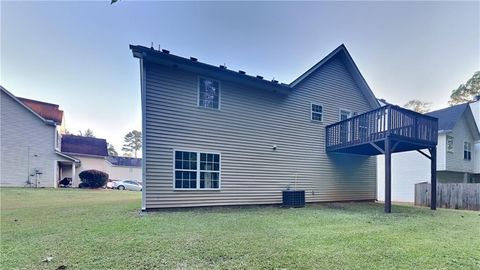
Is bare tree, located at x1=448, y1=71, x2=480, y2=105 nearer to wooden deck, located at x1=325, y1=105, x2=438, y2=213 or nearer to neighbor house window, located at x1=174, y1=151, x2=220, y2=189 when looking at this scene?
wooden deck, located at x1=325, y1=105, x2=438, y2=213

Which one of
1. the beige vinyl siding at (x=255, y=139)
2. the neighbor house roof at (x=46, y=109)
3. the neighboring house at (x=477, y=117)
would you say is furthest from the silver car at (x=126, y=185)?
the neighboring house at (x=477, y=117)

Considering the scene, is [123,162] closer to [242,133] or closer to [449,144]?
[242,133]

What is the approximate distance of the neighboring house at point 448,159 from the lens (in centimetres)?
1752

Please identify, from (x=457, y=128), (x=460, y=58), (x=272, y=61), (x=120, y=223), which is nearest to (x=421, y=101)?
(x=457, y=128)

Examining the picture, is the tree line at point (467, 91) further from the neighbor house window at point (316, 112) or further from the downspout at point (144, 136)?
the downspout at point (144, 136)

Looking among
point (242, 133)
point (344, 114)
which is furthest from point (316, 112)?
point (242, 133)

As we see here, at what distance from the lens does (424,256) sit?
4012mm

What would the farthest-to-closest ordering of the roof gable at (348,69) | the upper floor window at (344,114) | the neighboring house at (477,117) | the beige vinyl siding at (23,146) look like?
the neighboring house at (477,117) → the beige vinyl siding at (23,146) → the upper floor window at (344,114) → the roof gable at (348,69)

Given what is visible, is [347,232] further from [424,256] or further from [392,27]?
[392,27]

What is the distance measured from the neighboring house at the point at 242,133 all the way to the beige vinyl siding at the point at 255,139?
0.11 ft

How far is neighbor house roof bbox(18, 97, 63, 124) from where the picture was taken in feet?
76.3

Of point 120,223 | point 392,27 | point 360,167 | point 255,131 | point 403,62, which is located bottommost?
point 120,223

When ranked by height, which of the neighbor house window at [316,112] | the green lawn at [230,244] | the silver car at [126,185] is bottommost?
the silver car at [126,185]

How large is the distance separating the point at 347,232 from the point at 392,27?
12.8 m
